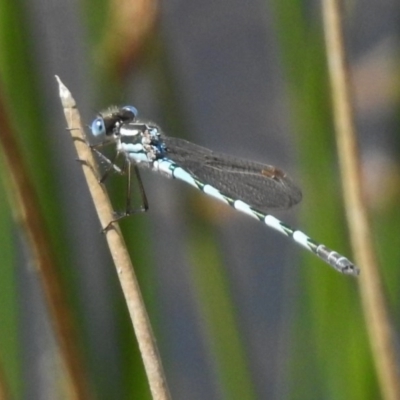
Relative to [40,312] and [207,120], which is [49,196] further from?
[207,120]

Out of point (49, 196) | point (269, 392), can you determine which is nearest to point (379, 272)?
point (49, 196)

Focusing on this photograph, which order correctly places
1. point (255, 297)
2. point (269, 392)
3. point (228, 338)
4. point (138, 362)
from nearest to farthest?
1. point (138, 362)
2. point (228, 338)
3. point (269, 392)
4. point (255, 297)

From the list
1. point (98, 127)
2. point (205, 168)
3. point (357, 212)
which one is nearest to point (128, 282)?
point (357, 212)

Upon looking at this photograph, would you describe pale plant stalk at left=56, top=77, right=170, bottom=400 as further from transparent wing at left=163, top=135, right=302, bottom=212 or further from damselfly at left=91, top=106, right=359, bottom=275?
transparent wing at left=163, top=135, right=302, bottom=212

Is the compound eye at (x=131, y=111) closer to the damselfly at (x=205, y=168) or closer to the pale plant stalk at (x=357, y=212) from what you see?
the damselfly at (x=205, y=168)

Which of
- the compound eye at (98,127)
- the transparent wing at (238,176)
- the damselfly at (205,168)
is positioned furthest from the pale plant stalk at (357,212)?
the compound eye at (98,127)

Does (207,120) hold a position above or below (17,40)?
above

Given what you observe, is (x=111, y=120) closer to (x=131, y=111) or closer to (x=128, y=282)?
(x=131, y=111)

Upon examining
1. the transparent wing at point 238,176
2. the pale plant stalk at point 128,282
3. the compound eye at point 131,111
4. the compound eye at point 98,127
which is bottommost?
the pale plant stalk at point 128,282
